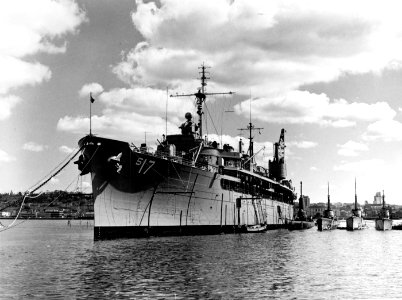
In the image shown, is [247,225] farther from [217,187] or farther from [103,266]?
[103,266]

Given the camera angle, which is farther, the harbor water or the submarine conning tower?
the submarine conning tower

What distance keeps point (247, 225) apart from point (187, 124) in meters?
14.5

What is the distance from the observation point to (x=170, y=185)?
3725 cm

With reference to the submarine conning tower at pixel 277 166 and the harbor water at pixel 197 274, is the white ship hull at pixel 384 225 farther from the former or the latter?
the harbor water at pixel 197 274

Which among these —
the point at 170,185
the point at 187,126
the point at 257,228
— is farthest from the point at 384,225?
the point at 170,185

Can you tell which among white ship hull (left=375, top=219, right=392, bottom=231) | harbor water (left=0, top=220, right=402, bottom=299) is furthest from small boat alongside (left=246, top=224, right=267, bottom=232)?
white ship hull (left=375, top=219, right=392, bottom=231)

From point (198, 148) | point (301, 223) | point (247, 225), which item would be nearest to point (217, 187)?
point (198, 148)

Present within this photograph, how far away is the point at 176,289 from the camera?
1711 centimetres

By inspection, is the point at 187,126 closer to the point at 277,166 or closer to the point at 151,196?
the point at 151,196

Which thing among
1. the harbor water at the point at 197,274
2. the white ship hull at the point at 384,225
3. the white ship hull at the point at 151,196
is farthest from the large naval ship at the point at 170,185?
the white ship hull at the point at 384,225

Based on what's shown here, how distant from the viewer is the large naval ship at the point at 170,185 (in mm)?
34000

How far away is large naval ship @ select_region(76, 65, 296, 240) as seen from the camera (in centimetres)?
3400

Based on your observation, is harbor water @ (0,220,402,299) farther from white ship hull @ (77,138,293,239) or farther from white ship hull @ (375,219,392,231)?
white ship hull @ (375,219,392,231)

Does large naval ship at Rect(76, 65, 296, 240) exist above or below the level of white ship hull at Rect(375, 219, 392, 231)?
above
